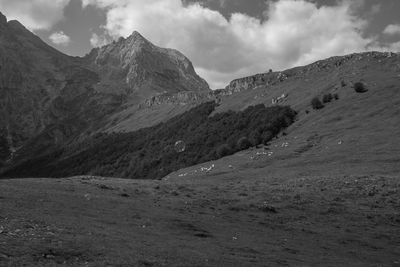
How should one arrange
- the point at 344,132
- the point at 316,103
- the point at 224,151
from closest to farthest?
the point at 344,132, the point at 224,151, the point at 316,103

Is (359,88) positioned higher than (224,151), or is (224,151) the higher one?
(359,88)

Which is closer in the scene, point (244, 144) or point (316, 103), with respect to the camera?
point (244, 144)

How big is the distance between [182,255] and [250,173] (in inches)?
2815

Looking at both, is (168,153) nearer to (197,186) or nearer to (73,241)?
(197,186)

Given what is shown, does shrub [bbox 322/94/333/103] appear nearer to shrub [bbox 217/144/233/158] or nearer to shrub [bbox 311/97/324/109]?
shrub [bbox 311/97/324/109]

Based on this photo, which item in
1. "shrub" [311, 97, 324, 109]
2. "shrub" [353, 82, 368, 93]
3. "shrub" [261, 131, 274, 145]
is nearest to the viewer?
"shrub" [261, 131, 274, 145]

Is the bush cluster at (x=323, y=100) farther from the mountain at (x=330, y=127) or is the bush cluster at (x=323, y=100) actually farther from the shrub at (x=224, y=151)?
the shrub at (x=224, y=151)

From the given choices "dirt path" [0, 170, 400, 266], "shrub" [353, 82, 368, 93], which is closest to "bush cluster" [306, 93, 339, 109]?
"shrub" [353, 82, 368, 93]

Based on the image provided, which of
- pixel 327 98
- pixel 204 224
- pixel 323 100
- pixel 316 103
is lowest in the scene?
pixel 204 224

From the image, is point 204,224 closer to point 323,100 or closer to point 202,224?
point 202,224

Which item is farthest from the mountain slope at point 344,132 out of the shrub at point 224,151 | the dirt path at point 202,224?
the dirt path at point 202,224

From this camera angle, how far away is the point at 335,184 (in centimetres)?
7019

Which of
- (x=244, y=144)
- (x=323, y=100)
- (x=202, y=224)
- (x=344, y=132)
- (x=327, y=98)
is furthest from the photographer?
(x=323, y=100)

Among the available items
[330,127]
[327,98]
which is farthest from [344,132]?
[327,98]
